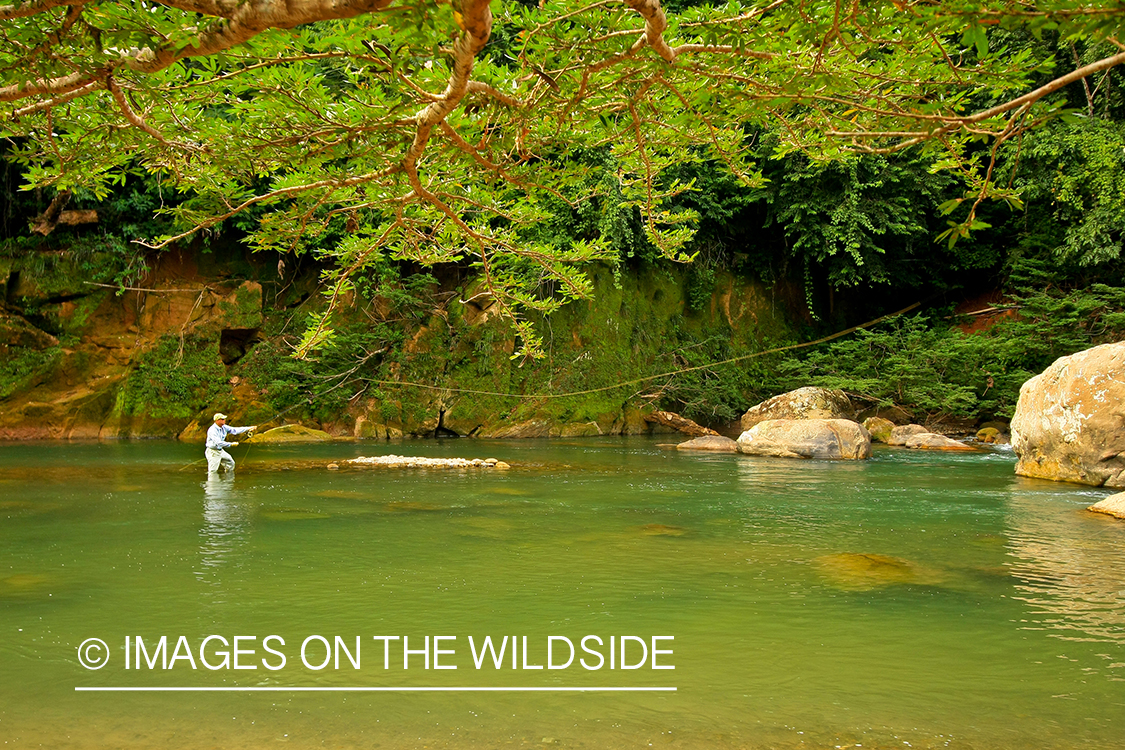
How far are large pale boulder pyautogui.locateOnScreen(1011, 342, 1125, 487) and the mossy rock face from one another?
1297cm

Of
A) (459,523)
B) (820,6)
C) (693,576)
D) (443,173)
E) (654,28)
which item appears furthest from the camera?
(459,523)

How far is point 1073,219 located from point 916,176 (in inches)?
141

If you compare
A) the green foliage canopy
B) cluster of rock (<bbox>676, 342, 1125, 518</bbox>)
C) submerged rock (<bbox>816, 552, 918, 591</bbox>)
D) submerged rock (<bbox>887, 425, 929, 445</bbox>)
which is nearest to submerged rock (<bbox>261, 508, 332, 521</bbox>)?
the green foliage canopy

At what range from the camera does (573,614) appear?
440cm

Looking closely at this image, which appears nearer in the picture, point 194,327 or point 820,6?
point 820,6

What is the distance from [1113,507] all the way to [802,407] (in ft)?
34.2

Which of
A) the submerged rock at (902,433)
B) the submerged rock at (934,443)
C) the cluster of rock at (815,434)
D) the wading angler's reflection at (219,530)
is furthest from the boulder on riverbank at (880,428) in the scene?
the wading angler's reflection at (219,530)

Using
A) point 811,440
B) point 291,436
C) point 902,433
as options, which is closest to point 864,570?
point 811,440

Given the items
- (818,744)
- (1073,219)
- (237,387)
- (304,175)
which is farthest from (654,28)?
(1073,219)

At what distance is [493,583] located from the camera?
5082mm

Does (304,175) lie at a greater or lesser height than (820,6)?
lesser

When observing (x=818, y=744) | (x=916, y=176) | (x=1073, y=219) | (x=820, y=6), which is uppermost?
(x=916, y=176)

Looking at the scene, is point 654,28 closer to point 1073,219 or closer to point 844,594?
point 844,594

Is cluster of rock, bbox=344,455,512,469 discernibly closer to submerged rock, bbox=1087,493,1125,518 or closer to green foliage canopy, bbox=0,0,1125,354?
green foliage canopy, bbox=0,0,1125,354
